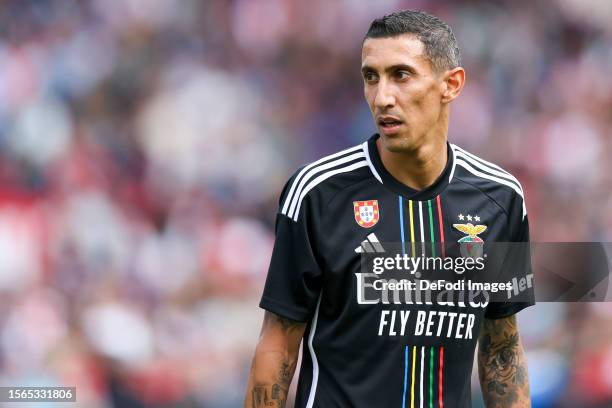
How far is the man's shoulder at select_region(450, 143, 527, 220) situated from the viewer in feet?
10.8

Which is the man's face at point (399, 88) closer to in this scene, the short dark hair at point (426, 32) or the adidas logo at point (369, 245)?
the short dark hair at point (426, 32)

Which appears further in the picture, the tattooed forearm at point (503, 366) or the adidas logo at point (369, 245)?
the tattooed forearm at point (503, 366)

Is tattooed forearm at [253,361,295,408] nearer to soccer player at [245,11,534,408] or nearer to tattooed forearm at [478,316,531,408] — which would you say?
soccer player at [245,11,534,408]

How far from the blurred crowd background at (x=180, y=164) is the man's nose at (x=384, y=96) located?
2.08 m

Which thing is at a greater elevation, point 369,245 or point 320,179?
point 320,179

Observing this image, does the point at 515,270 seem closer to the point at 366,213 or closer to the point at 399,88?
the point at 366,213

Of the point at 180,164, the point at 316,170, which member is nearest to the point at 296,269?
the point at 316,170

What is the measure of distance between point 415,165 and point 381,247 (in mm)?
289

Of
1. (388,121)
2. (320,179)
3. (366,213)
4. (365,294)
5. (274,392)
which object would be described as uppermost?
(388,121)

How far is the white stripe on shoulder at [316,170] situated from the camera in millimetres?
3076

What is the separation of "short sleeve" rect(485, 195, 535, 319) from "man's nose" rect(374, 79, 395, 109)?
1.94ft

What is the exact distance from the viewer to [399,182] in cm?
318

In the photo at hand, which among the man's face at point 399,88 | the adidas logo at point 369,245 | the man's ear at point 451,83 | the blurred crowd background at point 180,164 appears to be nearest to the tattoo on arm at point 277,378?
the adidas logo at point 369,245

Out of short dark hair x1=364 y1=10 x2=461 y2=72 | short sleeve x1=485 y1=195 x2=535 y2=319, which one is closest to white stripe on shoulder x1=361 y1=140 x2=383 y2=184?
short dark hair x1=364 y1=10 x2=461 y2=72
